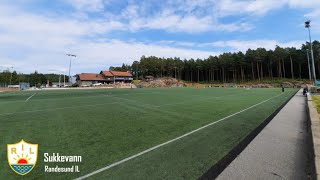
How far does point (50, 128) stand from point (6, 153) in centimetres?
278

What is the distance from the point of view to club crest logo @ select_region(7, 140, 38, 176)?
4.25 m

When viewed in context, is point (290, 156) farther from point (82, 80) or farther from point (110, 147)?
point (82, 80)

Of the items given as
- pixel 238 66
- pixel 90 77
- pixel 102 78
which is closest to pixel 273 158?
pixel 238 66

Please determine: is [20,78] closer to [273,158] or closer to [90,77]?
[90,77]

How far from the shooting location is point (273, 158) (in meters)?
4.75

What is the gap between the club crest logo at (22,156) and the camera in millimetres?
4250

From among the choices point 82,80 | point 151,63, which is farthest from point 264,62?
point 82,80

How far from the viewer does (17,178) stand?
3.79m

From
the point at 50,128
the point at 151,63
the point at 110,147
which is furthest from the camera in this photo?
the point at 151,63

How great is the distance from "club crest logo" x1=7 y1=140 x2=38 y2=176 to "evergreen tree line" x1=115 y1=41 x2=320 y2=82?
6950 centimetres

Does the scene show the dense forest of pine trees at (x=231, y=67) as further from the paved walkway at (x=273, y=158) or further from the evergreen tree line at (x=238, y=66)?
the paved walkway at (x=273, y=158)

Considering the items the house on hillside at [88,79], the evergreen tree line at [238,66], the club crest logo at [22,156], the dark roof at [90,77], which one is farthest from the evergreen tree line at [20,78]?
the club crest logo at [22,156]

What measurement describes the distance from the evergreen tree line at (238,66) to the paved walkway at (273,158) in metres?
64.1

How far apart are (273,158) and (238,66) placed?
321ft
